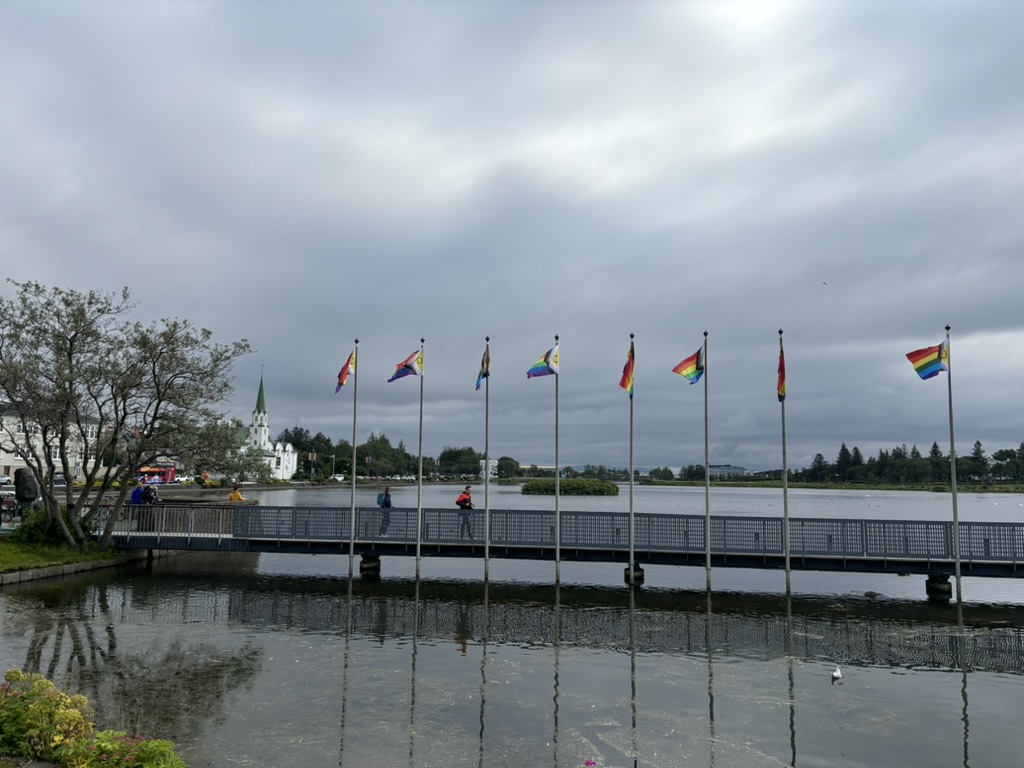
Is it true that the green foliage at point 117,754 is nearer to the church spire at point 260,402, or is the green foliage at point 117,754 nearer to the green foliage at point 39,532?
the green foliage at point 39,532

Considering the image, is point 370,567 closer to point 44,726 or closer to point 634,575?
point 634,575

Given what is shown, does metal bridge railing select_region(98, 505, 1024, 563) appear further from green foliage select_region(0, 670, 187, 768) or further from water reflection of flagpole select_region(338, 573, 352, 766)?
green foliage select_region(0, 670, 187, 768)

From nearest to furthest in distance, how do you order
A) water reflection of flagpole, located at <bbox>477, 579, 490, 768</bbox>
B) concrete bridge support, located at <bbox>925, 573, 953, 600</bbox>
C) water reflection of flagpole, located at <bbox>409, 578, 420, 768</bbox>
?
1. water reflection of flagpole, located at <bbox>409, 578, 420, 768</bbox>
2. water reflection of flagpole, located at <bbox>477, 579, 490, 768</bbox>
3. concrete bridge support, located at <bbox>925, 573, 953, 600</bbox>

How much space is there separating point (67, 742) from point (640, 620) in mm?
15462

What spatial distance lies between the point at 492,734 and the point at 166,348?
73.3ft

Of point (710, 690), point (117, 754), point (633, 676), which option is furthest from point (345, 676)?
point (710, 690)

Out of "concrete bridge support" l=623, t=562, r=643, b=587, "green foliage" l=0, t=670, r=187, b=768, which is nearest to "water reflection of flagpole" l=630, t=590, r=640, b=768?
"concrete bridge support" l=623, t=562, r=643, b=587

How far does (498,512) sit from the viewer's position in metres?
27.5

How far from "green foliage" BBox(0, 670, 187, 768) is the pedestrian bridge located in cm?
1818

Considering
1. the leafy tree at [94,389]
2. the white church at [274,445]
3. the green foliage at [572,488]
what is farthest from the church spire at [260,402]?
the leafy tree at [94,389]

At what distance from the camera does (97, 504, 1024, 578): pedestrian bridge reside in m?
24.8

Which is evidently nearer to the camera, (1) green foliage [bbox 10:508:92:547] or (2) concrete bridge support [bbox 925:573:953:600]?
(2) concrete bridge support [bbox 925:573:953:600]

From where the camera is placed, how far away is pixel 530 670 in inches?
615

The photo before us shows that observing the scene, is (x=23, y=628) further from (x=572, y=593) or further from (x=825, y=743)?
(x=825, y=743)
